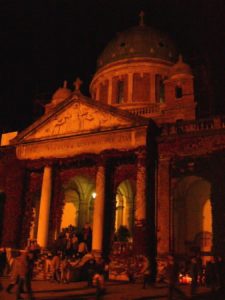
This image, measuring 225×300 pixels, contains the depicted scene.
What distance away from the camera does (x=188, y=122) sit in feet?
71.7

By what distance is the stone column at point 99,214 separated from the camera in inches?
821

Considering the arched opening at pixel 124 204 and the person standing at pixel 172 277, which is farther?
the arched opening at pixel 124 204

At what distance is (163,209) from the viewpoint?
20.8m

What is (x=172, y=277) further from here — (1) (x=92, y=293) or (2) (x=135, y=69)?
(2) (x=135, y=69)

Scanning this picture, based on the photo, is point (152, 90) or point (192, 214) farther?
point (152, 90)

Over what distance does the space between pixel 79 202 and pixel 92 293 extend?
46.6ft

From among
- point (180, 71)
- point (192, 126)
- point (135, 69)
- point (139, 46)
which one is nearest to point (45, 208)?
point (192, 126)

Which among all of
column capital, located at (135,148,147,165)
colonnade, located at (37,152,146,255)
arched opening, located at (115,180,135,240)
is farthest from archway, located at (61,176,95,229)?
column capital, located at (135,148,147,165)

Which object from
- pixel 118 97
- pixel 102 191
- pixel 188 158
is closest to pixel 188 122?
pixel 188 158

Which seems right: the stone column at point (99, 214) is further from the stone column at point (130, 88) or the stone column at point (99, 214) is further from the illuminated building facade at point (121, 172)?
the stone column at point (130, 88)

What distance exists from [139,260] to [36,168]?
884cm

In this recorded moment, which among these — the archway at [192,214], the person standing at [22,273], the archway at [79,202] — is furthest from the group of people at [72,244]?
the person standing at [22,273]

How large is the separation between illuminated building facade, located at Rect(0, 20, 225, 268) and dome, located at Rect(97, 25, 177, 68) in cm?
616

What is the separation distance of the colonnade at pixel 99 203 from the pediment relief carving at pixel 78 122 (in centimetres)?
210
